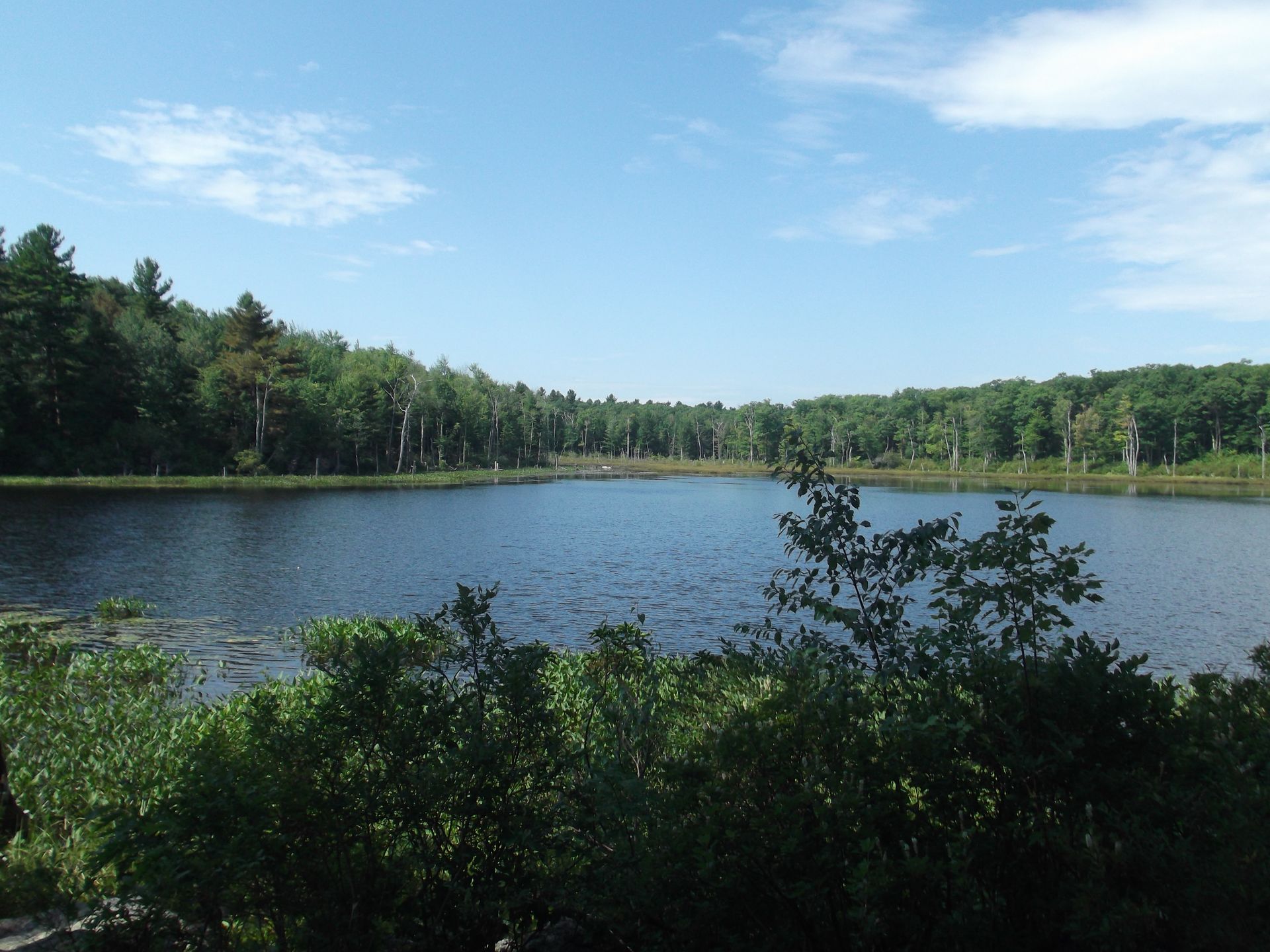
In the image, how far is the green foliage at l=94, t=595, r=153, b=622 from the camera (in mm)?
19219

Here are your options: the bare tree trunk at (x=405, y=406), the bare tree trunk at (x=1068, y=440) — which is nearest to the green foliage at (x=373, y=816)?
the bare tree trunk at (x=405, y=406)

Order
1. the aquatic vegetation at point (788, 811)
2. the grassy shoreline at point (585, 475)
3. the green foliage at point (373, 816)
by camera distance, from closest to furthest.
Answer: the aquatic vegetation at point (788, 811) → the green foliage at point (373, 816) → the grassy shoreline at point (585, 475)

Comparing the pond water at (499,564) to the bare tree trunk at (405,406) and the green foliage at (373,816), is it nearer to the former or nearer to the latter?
the green foliage at (373,816)

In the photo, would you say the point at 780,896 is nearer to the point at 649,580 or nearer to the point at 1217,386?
the point at 649,580

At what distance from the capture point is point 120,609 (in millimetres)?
19688

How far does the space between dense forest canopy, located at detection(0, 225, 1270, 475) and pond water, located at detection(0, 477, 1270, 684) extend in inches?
500

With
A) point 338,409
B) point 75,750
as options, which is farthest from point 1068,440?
point 75,750

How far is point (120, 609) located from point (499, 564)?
13397 millimetres

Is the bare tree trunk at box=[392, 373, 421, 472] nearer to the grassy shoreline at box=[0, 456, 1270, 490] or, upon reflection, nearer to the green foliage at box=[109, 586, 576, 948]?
the grassy shoreline at box=[0, 456, 1270, 490]

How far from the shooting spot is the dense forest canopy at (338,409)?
6278 cm

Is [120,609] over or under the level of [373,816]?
under

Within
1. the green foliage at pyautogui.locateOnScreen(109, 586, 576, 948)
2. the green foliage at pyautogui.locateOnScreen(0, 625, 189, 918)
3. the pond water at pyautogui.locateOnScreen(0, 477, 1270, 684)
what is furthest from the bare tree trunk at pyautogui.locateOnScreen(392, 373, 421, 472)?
the green foliage at pyautogui.locateOnScreen(109, 586, 576, 948)

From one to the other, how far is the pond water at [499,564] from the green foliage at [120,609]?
0.49 metres

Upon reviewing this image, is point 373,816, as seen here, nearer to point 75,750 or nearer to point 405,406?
point 75,750
